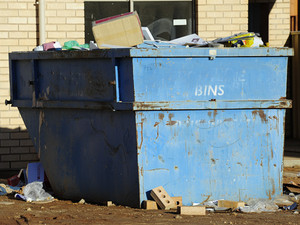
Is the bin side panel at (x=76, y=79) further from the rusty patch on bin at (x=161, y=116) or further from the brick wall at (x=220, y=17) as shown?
the brick wall at (x=220, y=17)

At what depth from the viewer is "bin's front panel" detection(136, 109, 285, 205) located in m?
6.77

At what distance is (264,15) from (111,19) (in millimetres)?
5632

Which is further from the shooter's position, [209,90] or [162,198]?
[209,90]

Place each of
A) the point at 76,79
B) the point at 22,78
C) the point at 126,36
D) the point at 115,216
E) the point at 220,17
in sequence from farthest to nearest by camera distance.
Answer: the point at 220,17 < the point at 22,78 < the point at 76,79 < the point at 126,36 < the point at 115,216

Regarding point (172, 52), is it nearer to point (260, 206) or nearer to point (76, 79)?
point (76, 79)

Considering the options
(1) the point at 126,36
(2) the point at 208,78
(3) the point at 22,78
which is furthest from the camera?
(3) the point at 22,78

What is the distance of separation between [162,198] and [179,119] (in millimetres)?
771

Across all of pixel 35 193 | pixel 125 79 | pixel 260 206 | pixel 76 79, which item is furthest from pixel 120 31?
pixel 260 206

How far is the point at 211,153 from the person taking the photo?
22.7 ft

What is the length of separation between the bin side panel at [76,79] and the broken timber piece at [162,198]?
38.7 inches

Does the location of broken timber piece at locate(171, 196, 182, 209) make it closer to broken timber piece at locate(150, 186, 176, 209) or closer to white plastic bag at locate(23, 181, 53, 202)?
broken timber piece at locate(150, 186, 176, 209)

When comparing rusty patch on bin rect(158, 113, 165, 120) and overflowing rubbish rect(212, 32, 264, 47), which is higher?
overflowing rubbish rect(212, 32, 264, 47)

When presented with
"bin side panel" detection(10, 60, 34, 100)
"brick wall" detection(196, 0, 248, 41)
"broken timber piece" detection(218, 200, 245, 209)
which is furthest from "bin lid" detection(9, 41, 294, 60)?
"brick wall" detection(196, 0, 248, 41)

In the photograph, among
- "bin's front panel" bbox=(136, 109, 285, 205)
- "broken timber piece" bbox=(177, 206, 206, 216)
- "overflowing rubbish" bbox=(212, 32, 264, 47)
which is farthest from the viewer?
"overflowing rubbish" bbox=(212, 32, 264, 47)
